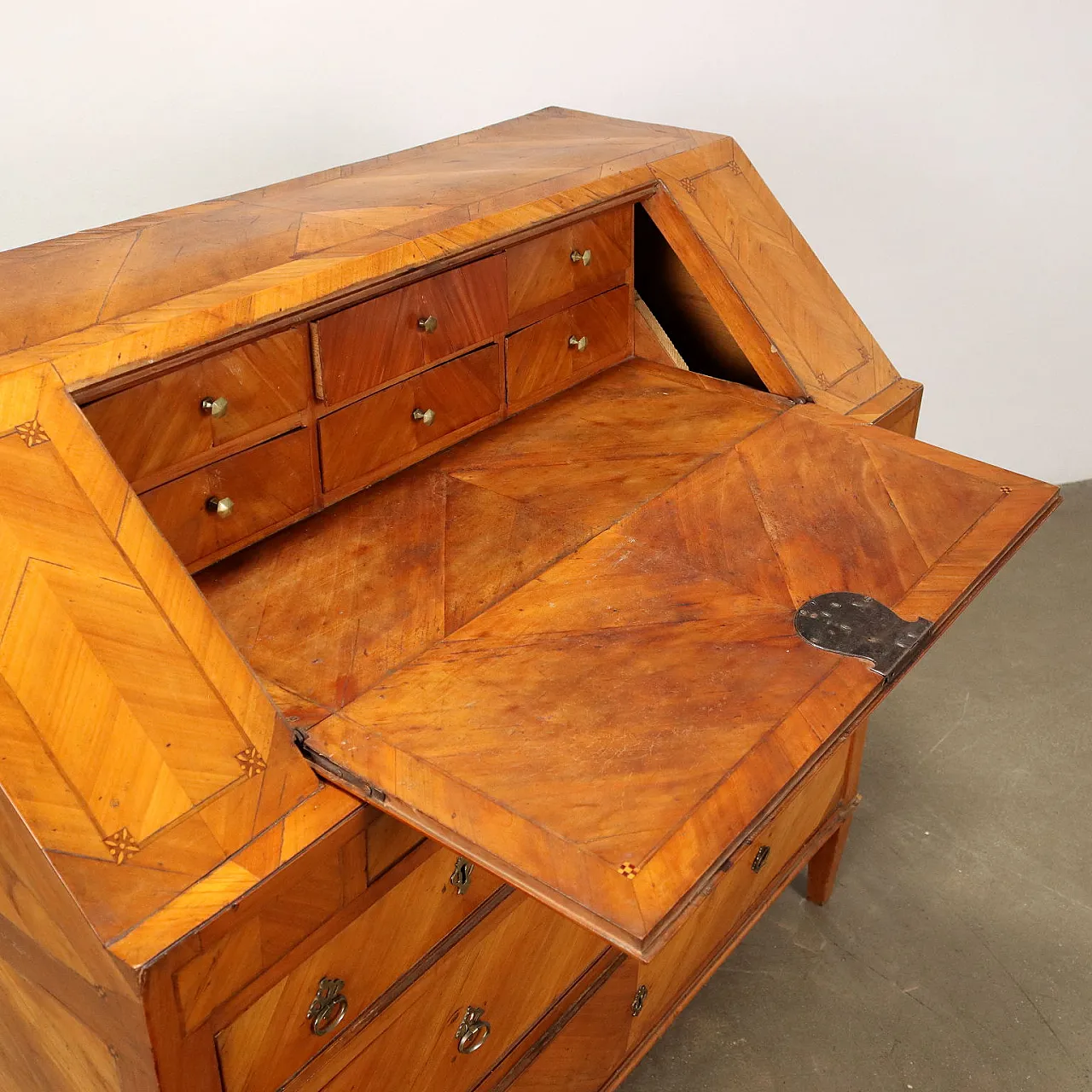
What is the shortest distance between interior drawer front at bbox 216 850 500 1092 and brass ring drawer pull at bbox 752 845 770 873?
0.75 m

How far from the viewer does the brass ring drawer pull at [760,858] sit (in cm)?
232

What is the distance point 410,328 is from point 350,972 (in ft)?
2.99

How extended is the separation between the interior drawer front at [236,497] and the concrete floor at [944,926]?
51.9 inches

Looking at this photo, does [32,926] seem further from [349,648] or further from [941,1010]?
[941,1010]

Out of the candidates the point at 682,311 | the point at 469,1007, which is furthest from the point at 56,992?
the point at 682,311

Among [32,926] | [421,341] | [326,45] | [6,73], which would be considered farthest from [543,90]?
[32,926]

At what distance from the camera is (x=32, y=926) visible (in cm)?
138

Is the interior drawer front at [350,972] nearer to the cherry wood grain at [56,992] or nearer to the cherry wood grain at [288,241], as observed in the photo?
the cherry wood grain at [56,992]

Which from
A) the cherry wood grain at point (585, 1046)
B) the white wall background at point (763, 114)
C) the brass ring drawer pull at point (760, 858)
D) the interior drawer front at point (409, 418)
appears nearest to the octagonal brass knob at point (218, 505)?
the interior drawer front at point (409, 418)

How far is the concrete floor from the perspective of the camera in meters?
2.38

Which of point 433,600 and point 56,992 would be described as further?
point 433,600

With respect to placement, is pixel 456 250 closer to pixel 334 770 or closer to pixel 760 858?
pixel 334 770

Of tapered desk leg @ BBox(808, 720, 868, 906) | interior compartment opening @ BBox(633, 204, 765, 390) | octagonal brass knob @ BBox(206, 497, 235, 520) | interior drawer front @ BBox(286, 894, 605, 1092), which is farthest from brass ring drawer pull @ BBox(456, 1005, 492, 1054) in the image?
interior compartment opening @ BBox(633, 204, 765, 390)

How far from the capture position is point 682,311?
2377 mm
